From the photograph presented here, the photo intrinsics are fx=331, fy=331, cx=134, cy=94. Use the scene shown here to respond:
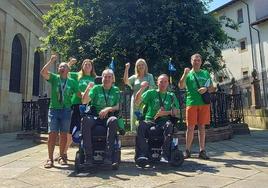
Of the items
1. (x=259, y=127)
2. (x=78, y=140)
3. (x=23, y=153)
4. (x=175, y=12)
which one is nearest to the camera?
(x=78, y=140)

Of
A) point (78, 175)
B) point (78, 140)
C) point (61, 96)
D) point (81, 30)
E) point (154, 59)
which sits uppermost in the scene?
point (81, 30)

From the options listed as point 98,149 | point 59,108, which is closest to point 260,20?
point 59,108

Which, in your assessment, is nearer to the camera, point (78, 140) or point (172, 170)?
point (172, 170)

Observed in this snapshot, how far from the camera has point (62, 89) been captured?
19.2ft

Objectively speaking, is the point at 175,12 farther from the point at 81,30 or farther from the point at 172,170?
the point at 172,170

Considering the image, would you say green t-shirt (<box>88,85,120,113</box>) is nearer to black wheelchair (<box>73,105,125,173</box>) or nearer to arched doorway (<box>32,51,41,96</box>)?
black wheelchair (<box>73,105,125,173</box>)

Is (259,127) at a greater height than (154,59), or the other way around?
(154,59)

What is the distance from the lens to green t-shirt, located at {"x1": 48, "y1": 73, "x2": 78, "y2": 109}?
5812 millimetres

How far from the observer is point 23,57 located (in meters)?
17.8

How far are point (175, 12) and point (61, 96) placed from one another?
6.02 meters

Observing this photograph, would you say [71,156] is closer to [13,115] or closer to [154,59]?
[154,59]

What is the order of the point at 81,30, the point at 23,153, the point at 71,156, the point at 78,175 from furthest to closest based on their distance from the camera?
the point at 81,30 → the point at 23,153 → the point at 71,156 → the point at 78,175

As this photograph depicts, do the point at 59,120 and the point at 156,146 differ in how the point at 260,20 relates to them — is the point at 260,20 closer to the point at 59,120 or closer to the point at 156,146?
the point at 156,146

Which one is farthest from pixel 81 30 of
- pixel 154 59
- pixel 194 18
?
pixel 194 18
